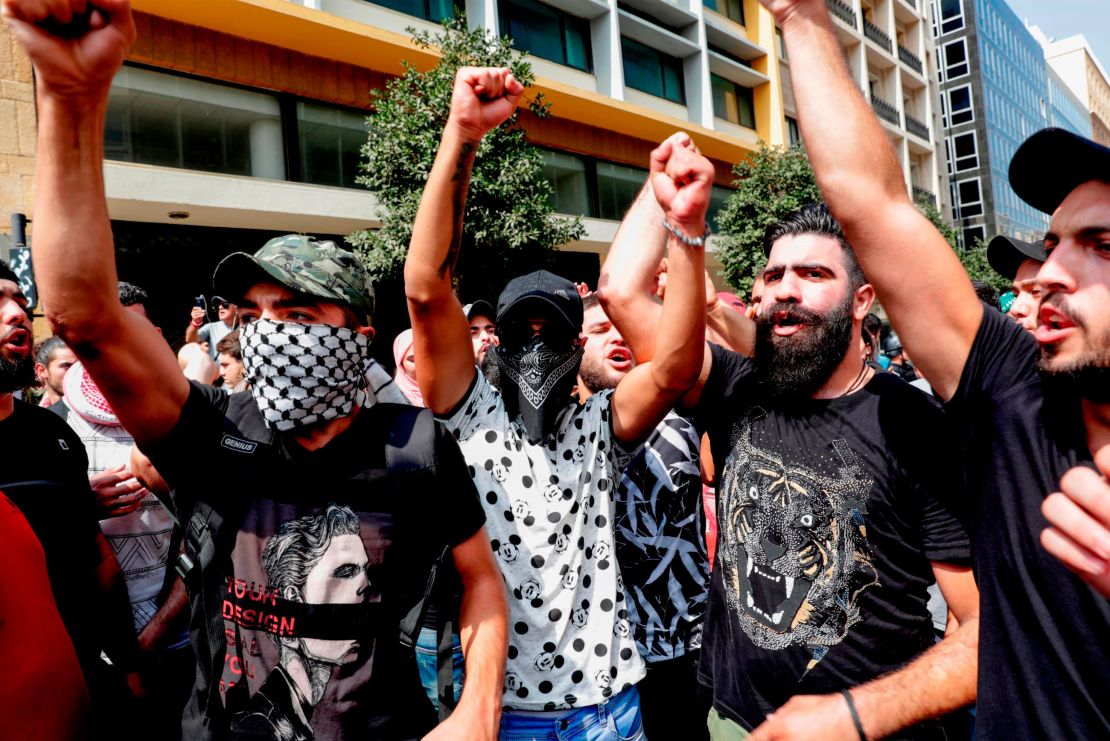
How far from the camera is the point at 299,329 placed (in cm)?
187

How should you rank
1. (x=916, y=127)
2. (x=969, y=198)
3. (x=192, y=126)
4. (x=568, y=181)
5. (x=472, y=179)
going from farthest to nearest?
(x=969, y=198) → (x=916, y=127) → (x=568, y=181) → (x=192, y=126) → (x=472, y=179)

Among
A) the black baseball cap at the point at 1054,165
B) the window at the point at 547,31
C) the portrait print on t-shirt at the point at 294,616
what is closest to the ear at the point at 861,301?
the black baseball cap at the point at 1054,165

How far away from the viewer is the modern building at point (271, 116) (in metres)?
10.7

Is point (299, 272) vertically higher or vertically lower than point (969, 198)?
lower

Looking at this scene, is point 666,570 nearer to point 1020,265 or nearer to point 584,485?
point 584,485

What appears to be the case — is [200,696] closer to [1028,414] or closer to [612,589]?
[612,589]

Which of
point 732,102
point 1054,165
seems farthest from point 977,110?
point 1054,165

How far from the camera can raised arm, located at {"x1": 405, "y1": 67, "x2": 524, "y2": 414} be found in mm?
2143

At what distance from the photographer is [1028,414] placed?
147 centimetres

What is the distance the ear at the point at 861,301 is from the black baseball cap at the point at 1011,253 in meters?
1.73

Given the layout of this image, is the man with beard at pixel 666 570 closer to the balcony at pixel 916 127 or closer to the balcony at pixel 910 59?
the balcony at pixel 916 127

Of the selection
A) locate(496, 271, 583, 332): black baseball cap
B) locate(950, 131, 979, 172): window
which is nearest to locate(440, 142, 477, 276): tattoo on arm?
locate(496, 271, 583, 332): black baseball cap

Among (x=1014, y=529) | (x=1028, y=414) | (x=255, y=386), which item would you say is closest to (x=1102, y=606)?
(x=1014, y=529)

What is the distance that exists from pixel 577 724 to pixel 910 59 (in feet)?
123
